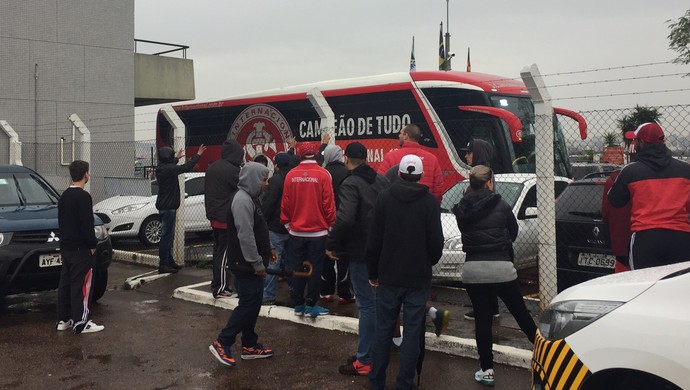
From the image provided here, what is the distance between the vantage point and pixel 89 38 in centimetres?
1805

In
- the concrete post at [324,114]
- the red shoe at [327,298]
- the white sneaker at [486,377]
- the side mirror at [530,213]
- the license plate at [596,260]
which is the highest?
the concrete post at [324,114]

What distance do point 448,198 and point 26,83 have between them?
12.5 m

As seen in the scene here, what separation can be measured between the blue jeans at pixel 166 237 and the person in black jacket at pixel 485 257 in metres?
5.52

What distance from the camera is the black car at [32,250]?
23.4ft

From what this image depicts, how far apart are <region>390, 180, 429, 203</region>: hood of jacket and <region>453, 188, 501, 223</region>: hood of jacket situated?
58 cm

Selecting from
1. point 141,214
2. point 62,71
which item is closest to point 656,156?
point 141,214

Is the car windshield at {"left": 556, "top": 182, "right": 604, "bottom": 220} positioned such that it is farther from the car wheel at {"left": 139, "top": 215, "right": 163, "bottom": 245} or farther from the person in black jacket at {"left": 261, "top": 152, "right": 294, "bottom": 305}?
the car wheel at {"left": 139, "top": 215, "right": 163, "bottom": 245}

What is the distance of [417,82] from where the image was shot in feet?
48.2

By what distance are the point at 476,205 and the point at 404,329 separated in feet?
3.61

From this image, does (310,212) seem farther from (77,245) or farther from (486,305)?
(77,245)

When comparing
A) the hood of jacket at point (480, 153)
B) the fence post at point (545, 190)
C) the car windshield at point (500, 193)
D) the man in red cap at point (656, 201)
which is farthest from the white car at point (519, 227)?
the man in red cap at point (656, 201)

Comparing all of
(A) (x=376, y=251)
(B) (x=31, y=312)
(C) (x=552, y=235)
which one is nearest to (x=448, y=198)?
(C) (x=552, y=235)

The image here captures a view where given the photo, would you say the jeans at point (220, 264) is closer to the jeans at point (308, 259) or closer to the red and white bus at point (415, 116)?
the jeans at point (308, 259)

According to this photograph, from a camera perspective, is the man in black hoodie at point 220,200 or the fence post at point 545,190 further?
the man in black hoodie at point 220,200
